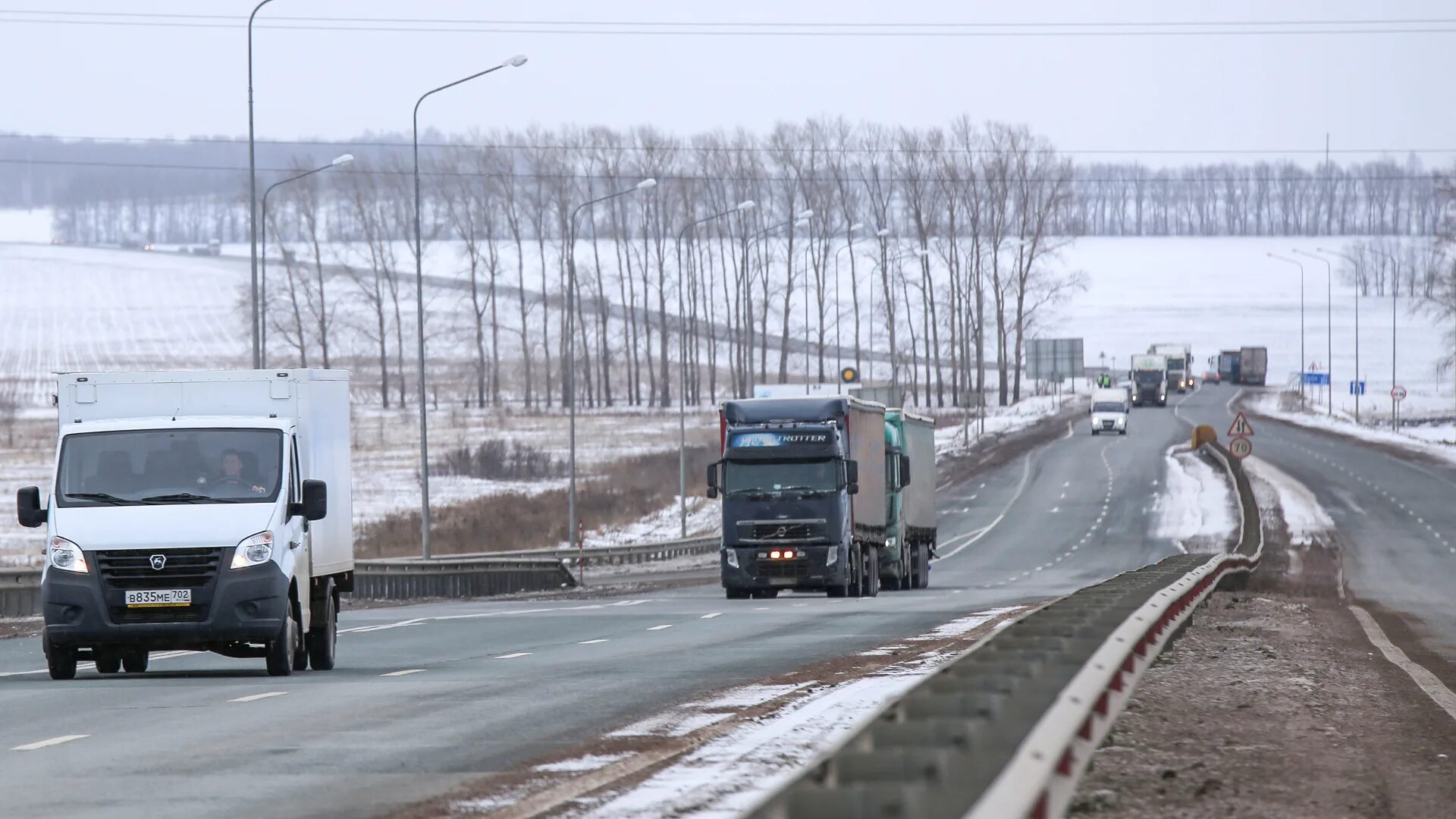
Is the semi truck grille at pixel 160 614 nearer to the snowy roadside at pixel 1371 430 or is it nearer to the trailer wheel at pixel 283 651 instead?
the trailer wheel at pixel 283 651

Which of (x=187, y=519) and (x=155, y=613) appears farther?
(x=187, y=519)

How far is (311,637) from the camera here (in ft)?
62.3

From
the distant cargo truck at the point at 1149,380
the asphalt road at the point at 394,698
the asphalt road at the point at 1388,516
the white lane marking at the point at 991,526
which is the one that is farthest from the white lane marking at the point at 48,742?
the distant cargo truck at the point at 1149,380

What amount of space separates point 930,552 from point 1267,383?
98.3 m

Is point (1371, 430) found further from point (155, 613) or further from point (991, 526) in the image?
point (155, 613)

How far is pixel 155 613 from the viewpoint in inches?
663

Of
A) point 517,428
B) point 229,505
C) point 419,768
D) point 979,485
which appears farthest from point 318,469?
point 517,428

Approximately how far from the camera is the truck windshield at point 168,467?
17328 mm

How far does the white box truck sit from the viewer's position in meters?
16.8

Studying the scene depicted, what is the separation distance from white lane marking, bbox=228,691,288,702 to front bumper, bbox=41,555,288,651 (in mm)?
1296

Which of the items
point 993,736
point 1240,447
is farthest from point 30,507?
point 1240,447

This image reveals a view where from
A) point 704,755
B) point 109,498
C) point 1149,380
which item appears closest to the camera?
point 704,755

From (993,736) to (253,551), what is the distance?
37.2ft

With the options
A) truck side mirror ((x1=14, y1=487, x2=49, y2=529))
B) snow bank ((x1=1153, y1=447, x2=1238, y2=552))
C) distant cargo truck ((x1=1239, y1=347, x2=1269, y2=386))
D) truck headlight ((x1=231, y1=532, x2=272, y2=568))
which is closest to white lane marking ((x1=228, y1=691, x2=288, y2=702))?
truck headlight ((x1=231, y1=532, x2=272, y2=568))
